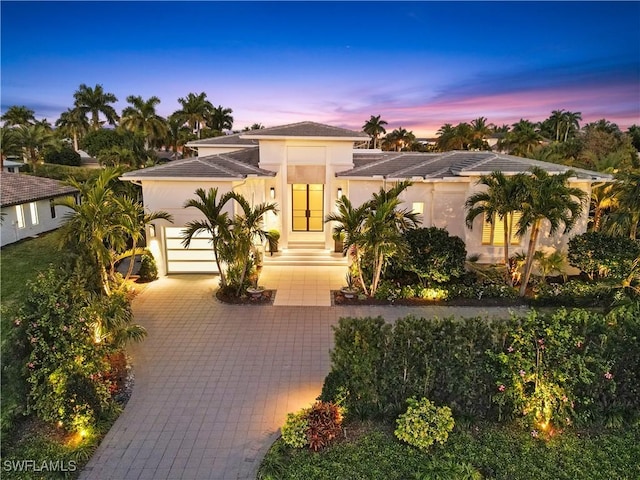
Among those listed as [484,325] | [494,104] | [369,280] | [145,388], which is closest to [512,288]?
[369,280]

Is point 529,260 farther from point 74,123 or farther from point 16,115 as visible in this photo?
point 16,115

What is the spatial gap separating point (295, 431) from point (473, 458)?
2.89m

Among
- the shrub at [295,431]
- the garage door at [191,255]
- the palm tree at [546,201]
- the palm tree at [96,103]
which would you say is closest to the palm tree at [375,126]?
the palm tree at [96,103]

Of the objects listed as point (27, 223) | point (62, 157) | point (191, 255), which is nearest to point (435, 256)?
point (191, 255)

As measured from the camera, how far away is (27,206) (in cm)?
1903

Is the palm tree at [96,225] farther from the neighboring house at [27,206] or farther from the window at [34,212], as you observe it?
the window at [34,212]

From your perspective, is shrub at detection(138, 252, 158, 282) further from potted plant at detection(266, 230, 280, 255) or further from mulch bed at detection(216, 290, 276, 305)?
potted plant at detection(266, 230, 280, 255)

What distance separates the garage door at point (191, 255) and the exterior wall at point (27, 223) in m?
4.99

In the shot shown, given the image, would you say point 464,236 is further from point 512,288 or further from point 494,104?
point 494,104

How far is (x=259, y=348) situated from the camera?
1065cm

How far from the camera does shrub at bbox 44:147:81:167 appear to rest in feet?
142

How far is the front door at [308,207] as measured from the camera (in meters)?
20.2

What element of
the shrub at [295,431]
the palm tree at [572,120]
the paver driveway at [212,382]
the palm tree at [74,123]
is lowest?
the paver driveway at [212,382]

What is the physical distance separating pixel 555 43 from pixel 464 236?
8620mm
